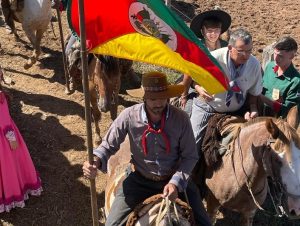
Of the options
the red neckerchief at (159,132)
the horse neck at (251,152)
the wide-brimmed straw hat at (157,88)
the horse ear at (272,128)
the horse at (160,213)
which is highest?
the wide-brimmed straw hat at (157,88)

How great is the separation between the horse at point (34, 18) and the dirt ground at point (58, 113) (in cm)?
56

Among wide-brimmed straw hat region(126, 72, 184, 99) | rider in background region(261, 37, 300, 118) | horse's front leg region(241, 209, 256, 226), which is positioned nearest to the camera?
wide-brimmed straw hat region(126, 72, 184, 99)

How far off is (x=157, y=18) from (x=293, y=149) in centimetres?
191

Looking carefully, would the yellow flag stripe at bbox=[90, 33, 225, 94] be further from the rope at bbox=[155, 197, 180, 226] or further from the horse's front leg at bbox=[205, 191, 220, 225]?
the horse's front leg at bbox=[205, 191, 220, 225]

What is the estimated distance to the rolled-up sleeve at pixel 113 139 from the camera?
4.53 m

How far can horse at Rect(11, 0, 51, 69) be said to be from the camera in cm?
991

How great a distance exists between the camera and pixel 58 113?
9.26 m

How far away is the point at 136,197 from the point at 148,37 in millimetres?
1846

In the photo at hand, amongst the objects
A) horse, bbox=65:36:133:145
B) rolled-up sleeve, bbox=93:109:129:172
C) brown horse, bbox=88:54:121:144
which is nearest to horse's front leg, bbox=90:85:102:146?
horse, bbox=65:36:133:145

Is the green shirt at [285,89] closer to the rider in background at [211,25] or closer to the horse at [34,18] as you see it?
the rider in background at [211,25]

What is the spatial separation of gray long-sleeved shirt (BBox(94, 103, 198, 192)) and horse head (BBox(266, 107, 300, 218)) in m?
0.87

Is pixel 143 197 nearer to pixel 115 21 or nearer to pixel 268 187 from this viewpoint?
pixel 268 187

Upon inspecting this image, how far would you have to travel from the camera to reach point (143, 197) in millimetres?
4875

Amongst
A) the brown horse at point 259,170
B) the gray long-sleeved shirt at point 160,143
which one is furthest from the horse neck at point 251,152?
the gray long-sleeved shirt at point 160,143
